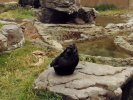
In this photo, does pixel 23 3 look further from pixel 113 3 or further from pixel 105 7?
pixel 113 3

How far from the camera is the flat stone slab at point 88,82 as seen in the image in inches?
307

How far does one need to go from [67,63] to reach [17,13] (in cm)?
926

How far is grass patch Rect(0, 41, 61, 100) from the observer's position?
27.5 ft

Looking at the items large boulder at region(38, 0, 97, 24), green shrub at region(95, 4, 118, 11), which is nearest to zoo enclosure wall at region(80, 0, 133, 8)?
green shrub at region(95, 4, 118, 11)

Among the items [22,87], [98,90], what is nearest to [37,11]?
[22,87]

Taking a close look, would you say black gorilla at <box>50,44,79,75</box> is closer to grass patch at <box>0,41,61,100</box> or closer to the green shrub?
grass patch at <box>0,41,61,100</box>

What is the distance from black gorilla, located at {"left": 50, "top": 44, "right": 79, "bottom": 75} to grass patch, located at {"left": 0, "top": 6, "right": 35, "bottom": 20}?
8.05 m

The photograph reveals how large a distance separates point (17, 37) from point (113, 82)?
152 inches

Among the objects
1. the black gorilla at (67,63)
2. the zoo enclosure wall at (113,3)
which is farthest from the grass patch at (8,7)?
the black gorilla at (67,63)

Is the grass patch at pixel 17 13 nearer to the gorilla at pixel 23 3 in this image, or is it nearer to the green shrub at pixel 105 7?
the gorilla at pixel 23 3

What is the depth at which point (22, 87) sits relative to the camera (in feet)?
28.6

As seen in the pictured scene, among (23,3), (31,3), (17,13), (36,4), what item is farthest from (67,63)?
(23,3)

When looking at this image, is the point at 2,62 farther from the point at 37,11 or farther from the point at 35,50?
the point at 37,11

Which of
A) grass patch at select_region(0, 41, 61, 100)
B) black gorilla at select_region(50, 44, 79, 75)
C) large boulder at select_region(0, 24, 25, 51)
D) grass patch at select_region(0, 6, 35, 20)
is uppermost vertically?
black gorilla at select_region(50, 44, 79, 75)
